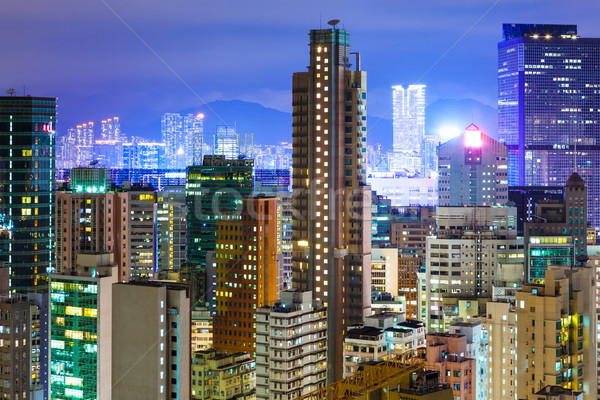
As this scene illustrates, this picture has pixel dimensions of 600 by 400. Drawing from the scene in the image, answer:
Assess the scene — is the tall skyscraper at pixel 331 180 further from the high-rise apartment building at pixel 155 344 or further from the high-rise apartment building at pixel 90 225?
the high-rise apartment building at pixel 155 344

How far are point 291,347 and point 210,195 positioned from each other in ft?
88.3

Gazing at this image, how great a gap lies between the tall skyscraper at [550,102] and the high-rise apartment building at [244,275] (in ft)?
165

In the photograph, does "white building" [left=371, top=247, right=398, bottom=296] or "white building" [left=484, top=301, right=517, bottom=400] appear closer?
"white building" [left=484, top=301, right=517, bottom=400]

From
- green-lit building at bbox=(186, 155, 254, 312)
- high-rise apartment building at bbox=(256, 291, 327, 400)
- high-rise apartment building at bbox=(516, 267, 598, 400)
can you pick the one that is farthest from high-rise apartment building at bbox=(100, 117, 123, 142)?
high-rise apartment building at bbox=(516, 267, 598, 400)

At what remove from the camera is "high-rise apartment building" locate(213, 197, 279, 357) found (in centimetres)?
3869

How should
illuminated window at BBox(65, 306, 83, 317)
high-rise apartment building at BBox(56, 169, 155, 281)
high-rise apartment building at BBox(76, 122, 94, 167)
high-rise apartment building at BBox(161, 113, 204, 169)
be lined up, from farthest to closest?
1. high-rise apartment building at BBox(161, 113, 204, 169)
2. high-rise apartment building at BBox(76, 122, 94, 167)
3. high-rise apartment building at BBox(56, 169, 155, 281)
4. illuminated window at BBox(65, 306, 83, 317)

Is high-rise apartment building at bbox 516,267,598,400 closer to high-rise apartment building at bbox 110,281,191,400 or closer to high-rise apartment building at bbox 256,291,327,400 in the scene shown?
high-rise apartment building at bbox 110,281,191,400

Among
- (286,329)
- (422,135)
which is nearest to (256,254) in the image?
(286,329)

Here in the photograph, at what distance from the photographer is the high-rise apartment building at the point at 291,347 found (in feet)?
100

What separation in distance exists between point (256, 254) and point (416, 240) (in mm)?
26775

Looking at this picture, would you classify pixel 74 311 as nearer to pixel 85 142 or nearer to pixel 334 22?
pixel 334 22

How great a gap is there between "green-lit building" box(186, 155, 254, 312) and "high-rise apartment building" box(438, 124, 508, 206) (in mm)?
14291

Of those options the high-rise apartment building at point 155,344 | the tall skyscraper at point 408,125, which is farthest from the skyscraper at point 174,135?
the high-rise apartment building at point 155,344

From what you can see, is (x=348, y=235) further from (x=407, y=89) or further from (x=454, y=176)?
(x=407, y=89)
